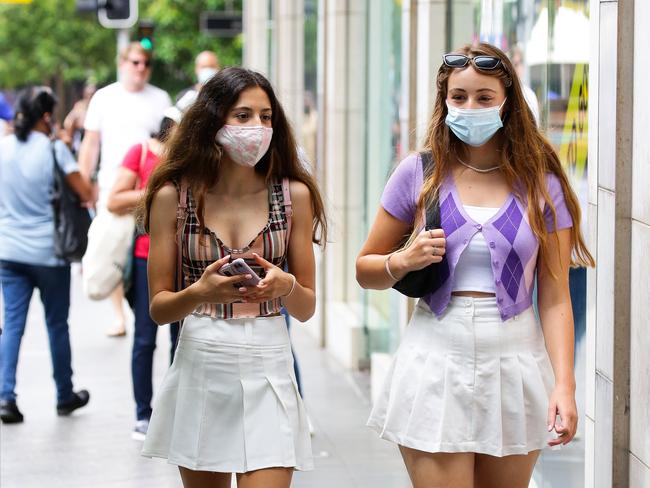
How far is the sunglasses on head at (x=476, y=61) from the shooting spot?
162 inches

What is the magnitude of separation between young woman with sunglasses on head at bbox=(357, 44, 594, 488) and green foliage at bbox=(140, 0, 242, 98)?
111 feet

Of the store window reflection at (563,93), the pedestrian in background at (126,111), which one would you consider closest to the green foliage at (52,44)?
the pedestrian in background at (126,111)

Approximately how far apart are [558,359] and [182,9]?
35.3 meters

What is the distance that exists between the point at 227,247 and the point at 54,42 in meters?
47.9

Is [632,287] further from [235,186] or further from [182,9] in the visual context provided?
[182,9]

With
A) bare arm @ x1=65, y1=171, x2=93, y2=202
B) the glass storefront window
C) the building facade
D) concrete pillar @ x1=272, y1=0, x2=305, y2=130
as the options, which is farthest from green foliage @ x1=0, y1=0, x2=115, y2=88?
bare arm @ x1=65, y1=171, x2=93, y2=202

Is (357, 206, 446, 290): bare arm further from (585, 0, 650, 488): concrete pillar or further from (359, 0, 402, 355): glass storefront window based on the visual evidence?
(359, 0, 402, 355): glass storefront window

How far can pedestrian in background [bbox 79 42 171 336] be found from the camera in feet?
33.8

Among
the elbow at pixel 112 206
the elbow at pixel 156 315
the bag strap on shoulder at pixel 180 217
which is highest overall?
the bag strap on shoulder at pixel 180 217

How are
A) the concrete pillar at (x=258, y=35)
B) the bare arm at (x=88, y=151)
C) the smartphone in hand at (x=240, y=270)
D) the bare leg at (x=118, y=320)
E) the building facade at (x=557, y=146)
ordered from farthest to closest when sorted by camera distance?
the concrete pillar at (x=258, y=35), the bare leg at (x=118, y=320), the bare arm at (x=88, y=151), the building facade at (x=557, y=146), the smartphone in hand at (x=240, y=270)

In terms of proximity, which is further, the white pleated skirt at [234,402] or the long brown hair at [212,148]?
the long brown hair at [212,148]

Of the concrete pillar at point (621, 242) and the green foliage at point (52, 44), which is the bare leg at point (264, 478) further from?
the green foliage at point (52, 44)

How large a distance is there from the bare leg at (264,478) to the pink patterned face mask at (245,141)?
926mm

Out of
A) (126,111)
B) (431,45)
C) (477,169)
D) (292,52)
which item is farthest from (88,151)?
(477,169)
